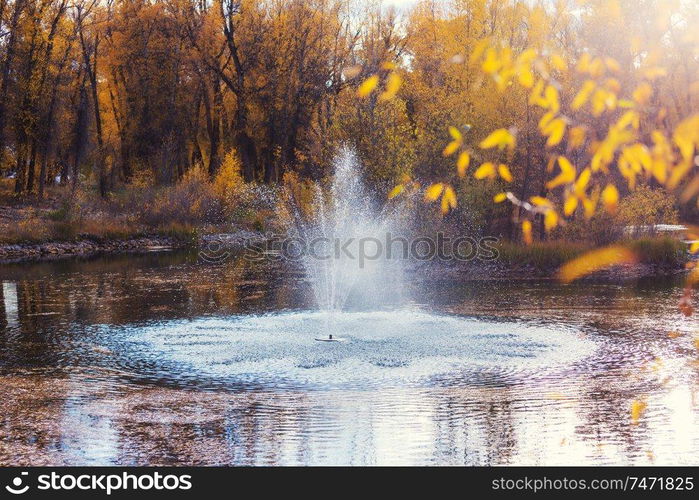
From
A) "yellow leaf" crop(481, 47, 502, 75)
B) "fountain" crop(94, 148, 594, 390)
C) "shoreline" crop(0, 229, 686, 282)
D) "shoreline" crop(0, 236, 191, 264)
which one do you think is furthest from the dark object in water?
"shoreline" crop(0, 236, 191, 264)

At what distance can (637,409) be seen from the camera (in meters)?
10.2

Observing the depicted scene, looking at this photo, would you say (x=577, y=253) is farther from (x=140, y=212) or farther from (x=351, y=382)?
(x=140, y=212)

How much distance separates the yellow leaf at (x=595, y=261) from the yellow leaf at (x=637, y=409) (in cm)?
1633

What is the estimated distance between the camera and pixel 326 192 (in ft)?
107

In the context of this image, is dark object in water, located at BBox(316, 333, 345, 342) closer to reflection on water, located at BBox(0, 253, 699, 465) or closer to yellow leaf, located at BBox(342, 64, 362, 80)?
reflection on water, located at BBox(0, 253, 699, 465)

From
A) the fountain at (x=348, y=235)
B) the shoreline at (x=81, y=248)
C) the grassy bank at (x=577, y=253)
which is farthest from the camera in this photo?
the shoreline at (x=81, y=248)

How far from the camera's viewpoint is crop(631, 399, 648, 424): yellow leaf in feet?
32.0

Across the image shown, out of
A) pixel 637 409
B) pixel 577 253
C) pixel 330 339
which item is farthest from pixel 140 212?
pixel 637 409

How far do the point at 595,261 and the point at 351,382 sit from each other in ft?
59.4

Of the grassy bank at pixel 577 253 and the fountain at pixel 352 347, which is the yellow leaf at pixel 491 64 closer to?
the fountain at pixel 352 347

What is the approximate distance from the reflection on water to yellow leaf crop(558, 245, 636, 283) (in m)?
5.14

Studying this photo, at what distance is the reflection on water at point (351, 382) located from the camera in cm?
871

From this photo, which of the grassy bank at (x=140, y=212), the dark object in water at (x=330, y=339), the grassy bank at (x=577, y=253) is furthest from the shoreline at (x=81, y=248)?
the dark object in water at (x=330, y=339)

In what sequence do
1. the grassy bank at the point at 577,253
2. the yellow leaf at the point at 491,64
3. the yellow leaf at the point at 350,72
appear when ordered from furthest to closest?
the yellow leaf at the point at 350,72 < the grassy bank at the point at 577,253 < the yellow leaf at the point at 491,64
